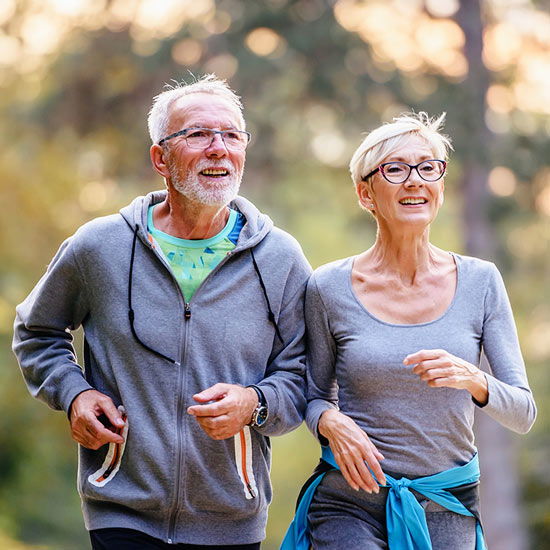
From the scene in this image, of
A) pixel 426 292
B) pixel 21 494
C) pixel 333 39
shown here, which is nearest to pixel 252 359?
pixel 426 292

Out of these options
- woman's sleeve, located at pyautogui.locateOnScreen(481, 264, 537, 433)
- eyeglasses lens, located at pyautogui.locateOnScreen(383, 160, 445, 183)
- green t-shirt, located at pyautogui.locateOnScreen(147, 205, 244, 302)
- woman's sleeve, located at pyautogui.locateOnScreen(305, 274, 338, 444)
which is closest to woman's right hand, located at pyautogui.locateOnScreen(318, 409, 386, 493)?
woman's sleeve, located at pyautogui.locateOnScreen(305, 274, 338, 444)

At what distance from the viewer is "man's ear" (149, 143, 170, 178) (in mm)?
3802

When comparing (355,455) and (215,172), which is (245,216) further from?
(355,455)

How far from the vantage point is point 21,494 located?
1616 centimetres

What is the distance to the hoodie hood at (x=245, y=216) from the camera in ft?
12.2

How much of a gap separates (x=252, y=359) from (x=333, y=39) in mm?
8992

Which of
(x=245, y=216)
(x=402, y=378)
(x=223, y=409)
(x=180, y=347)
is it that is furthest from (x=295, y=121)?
(x=223, y=409)

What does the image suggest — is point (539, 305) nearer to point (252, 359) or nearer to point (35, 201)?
point (35, 201)

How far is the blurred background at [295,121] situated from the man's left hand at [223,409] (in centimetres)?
822

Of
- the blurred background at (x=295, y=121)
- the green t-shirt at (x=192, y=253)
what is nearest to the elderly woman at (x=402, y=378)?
the green t-shirt at (x=192, y=253)

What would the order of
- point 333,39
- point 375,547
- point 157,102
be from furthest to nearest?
point 333,39
point 157,102
point 375,547

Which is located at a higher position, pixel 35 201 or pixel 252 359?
pixel 35 201

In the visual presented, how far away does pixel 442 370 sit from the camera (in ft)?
10.5

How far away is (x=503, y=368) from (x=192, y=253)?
112 centimetres
